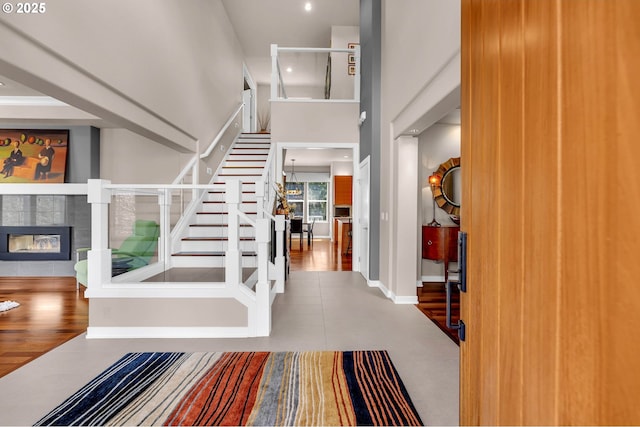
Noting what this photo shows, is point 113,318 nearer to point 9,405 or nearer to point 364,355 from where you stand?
point 9,405

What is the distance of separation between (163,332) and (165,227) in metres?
1.30

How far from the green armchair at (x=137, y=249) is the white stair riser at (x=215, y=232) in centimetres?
42

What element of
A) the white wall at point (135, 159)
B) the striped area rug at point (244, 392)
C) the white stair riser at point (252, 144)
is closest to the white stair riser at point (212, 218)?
the striped area rug at point (244, 392)

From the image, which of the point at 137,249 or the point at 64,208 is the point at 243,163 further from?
the point at 137,249

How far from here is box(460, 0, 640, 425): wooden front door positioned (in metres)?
0.50

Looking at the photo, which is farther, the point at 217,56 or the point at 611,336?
the point at 217,56

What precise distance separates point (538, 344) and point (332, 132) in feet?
20.0

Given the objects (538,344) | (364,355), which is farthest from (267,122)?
(538,344)

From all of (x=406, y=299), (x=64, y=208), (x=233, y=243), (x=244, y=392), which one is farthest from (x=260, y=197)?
(x=64, y=208)

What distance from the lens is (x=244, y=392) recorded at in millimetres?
2135

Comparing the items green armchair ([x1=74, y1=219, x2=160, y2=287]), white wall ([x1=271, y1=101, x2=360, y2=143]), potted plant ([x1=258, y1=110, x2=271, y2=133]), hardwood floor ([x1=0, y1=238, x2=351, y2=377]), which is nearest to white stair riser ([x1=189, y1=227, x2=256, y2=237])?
green armchair ([x1=74, y1=219, x2=160, y2=287])

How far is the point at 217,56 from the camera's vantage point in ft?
22.2

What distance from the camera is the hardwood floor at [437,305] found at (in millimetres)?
3369

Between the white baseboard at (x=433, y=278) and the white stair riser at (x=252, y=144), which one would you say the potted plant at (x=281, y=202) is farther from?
the white baseboard at (x=433, y=278)
